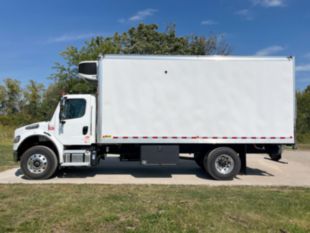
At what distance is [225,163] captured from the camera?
374 inches

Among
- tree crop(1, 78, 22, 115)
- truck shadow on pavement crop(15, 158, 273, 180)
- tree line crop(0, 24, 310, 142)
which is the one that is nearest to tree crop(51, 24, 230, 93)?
tree line crop(0, 24, 310, 142)

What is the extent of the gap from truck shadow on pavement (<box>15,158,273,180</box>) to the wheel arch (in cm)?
83

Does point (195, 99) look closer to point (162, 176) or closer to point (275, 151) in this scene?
point (162, 176)

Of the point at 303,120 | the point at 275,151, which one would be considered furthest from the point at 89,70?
the point at 303,120

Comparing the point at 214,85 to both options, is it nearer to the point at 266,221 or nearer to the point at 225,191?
the point at 225,191

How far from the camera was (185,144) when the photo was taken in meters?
9.59

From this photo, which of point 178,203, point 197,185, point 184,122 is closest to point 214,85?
point 184,122

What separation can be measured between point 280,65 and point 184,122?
11.0 feet

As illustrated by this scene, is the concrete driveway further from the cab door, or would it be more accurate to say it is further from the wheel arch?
the cab door

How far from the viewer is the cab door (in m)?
9.25

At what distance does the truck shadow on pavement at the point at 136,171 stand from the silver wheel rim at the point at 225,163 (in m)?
0.47

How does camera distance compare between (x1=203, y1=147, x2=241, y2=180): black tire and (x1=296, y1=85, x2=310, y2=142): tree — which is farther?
(x1=296, y1=85, x2=310, y2=142): tree

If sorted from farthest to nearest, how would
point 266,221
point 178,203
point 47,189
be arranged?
point 47,189 → point 178,203 → point 266,221

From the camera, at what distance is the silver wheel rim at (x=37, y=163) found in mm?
9086
